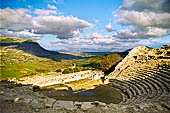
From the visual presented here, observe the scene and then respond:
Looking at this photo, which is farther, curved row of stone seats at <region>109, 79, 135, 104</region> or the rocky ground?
curved row of stone seats at <region>109, 79, 135, 104</region>

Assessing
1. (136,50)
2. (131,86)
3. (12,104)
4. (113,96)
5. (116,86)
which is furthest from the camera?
(136,50)

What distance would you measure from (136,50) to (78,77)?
2425cm

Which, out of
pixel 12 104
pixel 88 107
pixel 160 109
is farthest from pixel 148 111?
pixel 12 104

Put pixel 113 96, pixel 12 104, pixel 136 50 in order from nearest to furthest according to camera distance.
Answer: pixel 12 104
pixel 113 96
pixel 136 50

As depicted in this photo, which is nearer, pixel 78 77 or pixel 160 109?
pixel 160 109

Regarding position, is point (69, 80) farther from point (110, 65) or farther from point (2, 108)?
point (2, 108)

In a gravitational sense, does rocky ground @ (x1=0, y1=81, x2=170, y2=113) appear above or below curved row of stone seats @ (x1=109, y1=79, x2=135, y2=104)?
above

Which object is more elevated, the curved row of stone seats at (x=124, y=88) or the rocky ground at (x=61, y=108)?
the rocky ground at (x=61, y=108)

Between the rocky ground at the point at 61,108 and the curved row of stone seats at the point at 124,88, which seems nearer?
the rocky ground at the point at 61,108

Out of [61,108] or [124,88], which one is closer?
[61,108]

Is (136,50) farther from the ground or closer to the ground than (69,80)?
farther from the ground

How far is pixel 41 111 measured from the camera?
308 inches

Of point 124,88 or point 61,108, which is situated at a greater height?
point 61,108

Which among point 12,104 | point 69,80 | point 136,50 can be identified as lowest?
point 69,80
